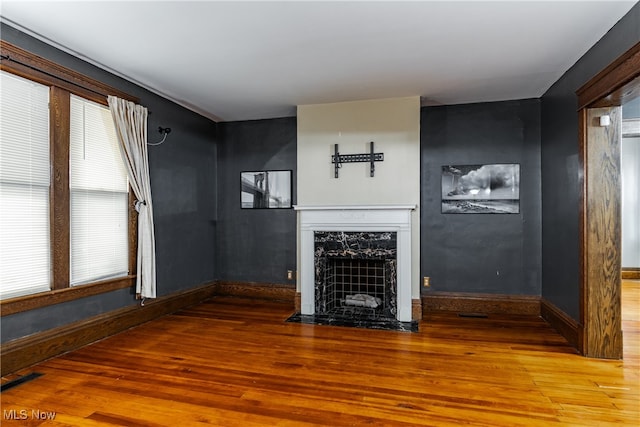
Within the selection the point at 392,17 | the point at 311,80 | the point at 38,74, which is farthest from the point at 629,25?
the point at 38,74

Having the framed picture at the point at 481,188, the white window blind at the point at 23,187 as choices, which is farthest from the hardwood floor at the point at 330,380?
the framed picture at the point at 481,188

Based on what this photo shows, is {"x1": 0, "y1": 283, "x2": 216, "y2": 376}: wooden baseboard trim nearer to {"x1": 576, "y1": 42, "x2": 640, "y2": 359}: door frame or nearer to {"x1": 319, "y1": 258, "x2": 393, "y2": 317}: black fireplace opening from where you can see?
{"x1": 319, "y1": 258, "x2": 393, "y2": 317}: black fireplace opening

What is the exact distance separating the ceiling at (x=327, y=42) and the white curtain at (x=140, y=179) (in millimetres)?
401

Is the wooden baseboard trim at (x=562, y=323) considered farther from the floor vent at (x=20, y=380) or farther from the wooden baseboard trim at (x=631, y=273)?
the floor vent at (x=20, y=380)

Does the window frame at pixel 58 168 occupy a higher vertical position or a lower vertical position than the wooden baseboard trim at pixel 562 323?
higher

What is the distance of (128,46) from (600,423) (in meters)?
4.23

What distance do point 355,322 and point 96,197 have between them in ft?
9.67

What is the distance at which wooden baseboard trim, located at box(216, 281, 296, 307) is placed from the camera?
5.00 metres

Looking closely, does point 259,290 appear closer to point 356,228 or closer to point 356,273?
point 356,273

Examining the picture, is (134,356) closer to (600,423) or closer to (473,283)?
(600,423)

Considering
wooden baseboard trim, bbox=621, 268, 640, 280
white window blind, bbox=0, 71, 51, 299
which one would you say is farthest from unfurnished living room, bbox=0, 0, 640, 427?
wooden baseboard trim, bbox=621, 268, 640, 280

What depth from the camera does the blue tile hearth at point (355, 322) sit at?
3.77 metres

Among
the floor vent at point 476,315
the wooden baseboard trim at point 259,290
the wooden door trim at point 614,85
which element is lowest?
the floor vent at point 476,315

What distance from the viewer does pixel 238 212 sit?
5273mm
